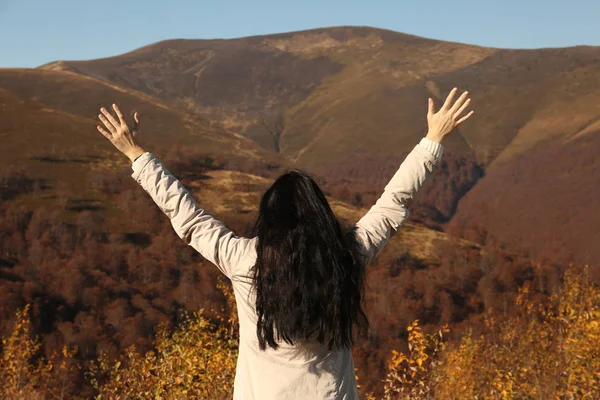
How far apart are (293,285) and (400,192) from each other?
90cm

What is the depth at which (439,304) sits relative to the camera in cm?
10400

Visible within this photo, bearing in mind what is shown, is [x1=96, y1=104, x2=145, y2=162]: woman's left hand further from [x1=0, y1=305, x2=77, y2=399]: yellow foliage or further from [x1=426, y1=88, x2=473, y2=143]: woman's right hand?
[x1=0, y1=305, x2=77, y2=399]: yellow foliage

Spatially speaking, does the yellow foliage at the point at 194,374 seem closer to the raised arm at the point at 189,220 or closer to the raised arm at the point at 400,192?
the raised arm at the point at 189,220

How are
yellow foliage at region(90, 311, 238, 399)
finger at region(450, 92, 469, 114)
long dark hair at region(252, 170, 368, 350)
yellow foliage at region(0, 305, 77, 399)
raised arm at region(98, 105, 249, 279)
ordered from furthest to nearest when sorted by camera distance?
yellow foliage at region(0, 305, 77, 399) < yellow foliage at region(90, 311, 238, 399) < finger at region(450, 92, 469, 114) < raised arm at region(98, 105, 249, 279) < long dark hair at region(252, 170, 368, 350)

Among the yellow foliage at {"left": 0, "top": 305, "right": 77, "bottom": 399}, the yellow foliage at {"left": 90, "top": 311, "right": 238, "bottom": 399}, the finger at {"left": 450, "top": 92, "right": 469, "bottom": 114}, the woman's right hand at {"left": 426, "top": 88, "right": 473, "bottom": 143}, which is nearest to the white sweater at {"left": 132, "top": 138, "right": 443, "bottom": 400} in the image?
the woman's right hand at {"left": 426, "top": 88, "right": 473, "bottom": 143}

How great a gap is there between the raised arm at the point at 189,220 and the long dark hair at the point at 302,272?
0.20 m

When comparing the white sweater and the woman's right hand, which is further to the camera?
the woman's right hand

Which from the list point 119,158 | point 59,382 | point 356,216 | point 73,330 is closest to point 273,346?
point 59,382

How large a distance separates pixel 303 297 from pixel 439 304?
342ft

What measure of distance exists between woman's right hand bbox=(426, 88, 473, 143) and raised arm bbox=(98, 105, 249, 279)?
4.37ft

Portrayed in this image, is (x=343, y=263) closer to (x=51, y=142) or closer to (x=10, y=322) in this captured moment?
(x=10, y=322)

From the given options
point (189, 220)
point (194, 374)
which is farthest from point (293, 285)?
point (194, 374)

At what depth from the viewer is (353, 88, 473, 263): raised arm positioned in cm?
359

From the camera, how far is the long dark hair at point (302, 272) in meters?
3.26
